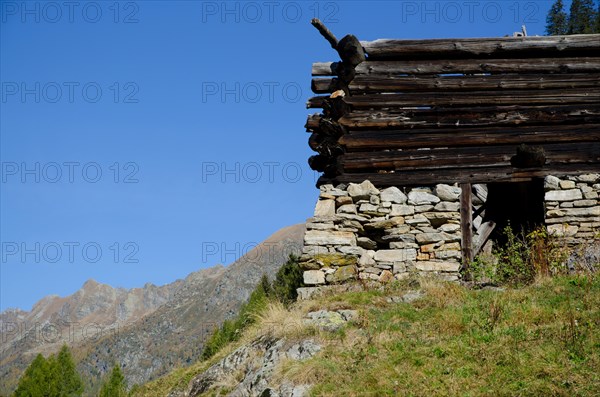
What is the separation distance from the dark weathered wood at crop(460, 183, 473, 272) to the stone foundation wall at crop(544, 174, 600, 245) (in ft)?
4.30

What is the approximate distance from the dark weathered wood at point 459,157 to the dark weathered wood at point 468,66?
1483 millimetres

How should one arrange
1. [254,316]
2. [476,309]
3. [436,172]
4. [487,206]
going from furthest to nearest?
[487,206] < [436,172] < [254,316] < [476,309]

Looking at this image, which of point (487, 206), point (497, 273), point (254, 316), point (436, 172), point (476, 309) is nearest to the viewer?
point (476, 309)

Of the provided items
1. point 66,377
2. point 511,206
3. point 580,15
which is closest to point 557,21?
point 580,15

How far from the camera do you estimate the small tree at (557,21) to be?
30984 millimetres

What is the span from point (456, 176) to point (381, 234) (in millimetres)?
1759

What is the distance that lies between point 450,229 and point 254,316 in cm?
374

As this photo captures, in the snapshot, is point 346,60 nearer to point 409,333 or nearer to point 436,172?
point 436,172

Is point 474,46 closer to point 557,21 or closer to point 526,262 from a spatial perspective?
point 526,262

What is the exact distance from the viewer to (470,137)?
39.2 feet

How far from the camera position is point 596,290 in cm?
865

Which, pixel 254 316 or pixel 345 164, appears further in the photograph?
pixel 345 164

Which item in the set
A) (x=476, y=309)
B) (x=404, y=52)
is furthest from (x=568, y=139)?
(x=476, y=309)

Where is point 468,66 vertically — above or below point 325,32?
below
